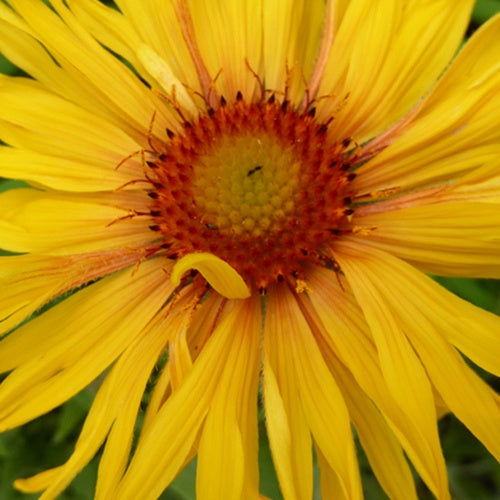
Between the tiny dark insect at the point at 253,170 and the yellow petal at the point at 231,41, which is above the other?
the yellow petal at the point at 231,41

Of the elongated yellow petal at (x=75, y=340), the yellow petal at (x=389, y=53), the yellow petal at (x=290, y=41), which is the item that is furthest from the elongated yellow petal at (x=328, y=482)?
the yellow petal at (x=290, y=41)

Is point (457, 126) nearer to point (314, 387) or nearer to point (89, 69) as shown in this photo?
point (314, 387)

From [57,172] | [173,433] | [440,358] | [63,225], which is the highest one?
[57,172]

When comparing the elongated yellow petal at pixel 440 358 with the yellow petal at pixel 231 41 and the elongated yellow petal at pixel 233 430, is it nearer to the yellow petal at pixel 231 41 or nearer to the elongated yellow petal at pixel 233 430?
the elongated yellow petal at pixel 233 430

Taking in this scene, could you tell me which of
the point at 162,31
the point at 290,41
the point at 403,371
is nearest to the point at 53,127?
the point at 162,31

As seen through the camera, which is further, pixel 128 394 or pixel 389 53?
pixel 389 53

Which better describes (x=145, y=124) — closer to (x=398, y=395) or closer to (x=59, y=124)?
(x=59, y=124)

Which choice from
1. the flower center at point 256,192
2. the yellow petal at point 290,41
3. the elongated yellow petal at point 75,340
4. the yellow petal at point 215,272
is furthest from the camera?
the yellow petal at point 290,41
